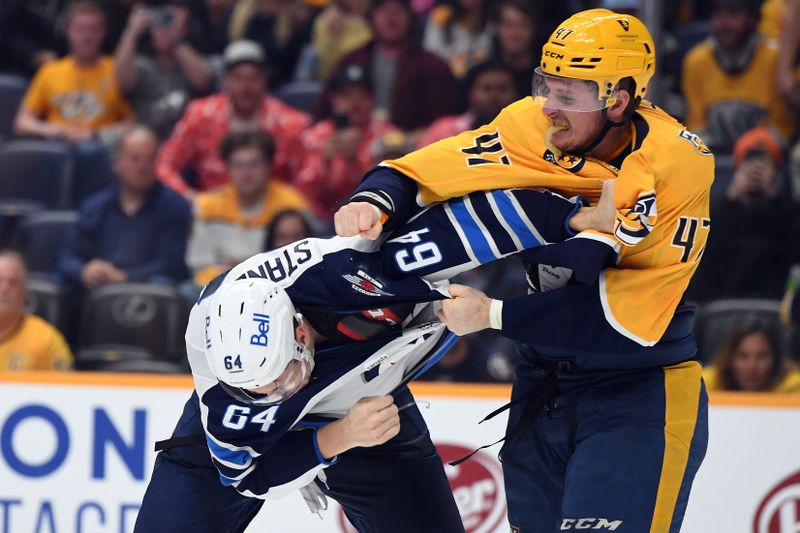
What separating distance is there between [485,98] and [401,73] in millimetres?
572

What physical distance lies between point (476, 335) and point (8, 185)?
298cm

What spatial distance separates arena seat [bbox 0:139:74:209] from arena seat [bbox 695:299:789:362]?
3513mm

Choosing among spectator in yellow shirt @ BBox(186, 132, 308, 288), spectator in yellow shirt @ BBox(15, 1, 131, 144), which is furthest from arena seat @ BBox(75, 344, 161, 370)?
spectator in yellow shirt @ BBox(15, 1, 131, 144)

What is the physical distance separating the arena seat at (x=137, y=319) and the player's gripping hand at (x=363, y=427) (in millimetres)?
2465

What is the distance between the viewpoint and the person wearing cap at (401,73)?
22.5 feet

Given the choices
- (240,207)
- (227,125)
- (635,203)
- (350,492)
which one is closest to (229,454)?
(350,492)

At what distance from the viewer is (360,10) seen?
7.48 m

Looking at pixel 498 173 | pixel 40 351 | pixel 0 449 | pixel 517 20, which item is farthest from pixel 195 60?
pixel 498 173

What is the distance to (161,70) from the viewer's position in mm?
7492

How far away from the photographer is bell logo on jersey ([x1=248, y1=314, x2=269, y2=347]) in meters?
3.06

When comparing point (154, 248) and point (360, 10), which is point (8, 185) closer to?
point (154, 248)

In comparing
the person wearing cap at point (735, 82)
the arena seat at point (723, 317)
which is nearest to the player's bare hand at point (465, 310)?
the arena seat at point (723, 317)

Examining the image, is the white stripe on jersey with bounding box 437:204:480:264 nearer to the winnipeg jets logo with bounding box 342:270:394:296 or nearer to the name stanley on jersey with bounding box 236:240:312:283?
the winnipeg jets logo with bounding box 342:270:394:296

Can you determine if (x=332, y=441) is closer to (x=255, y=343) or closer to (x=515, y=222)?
(x=255, y=343)
